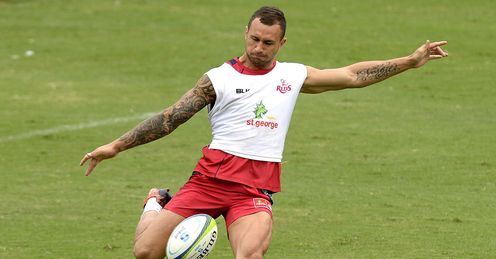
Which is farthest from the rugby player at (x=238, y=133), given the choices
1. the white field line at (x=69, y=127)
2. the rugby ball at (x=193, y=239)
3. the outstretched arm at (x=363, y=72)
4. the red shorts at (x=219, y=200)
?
the white field line at (x=69, y=127)

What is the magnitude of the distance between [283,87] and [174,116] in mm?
997

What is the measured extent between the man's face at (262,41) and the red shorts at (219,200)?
1122mm

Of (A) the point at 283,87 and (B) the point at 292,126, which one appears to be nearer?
(A) the point at 283,87

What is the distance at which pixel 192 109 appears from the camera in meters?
11.0

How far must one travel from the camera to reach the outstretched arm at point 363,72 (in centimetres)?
1130

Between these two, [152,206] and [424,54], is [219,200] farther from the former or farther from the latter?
[424,54]

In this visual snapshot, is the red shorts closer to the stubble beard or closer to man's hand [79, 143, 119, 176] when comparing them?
man's hand [79, 143, 119, 176]

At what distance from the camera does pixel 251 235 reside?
1054 centimetres

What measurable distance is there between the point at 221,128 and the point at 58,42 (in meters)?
18.2

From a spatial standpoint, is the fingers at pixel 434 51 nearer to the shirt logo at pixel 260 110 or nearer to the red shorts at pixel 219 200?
the shirt logo at pixel 260 110

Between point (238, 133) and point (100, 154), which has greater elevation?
point (238, 133)

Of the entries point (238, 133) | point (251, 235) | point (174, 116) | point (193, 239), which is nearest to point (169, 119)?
point (174, 116)

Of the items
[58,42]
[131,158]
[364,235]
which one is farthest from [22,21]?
[364,235]

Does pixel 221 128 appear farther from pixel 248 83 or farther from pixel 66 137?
pixel 66 137
